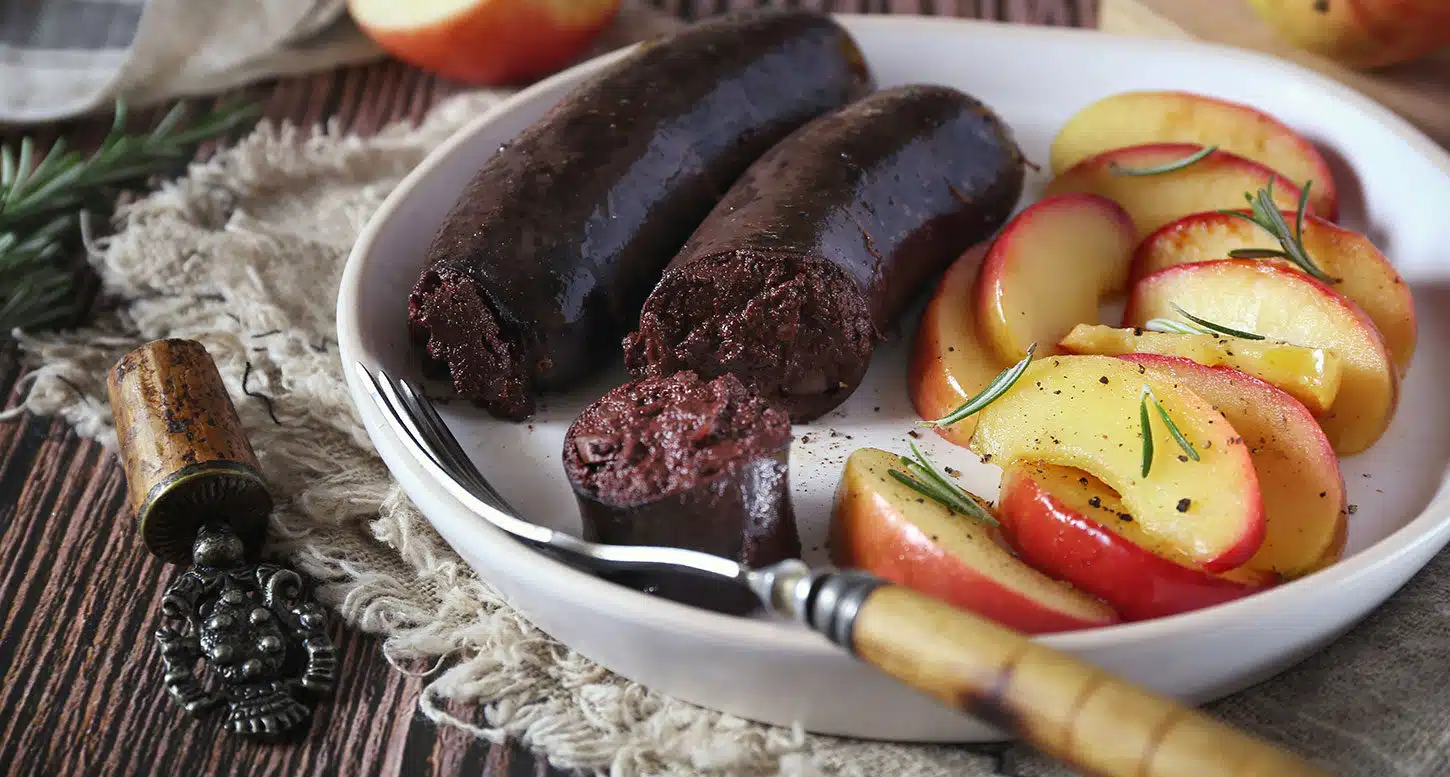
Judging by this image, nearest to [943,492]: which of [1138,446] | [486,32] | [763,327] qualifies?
[1138,446]

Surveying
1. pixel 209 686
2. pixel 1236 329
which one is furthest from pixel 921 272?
pixel 209 686

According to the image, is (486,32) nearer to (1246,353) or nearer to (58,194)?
(58,194)

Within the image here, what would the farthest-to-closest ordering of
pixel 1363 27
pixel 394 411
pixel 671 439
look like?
pixel 1363 27 < pixel 394 411 < pixel 671 439

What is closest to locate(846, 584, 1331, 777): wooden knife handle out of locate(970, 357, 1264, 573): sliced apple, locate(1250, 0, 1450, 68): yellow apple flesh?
locate(970, 357, 1264, 573): sliced apple

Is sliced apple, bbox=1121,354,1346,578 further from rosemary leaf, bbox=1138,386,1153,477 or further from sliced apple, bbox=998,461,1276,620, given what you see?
rosemary leaf, bbox=1138,386,1153,477

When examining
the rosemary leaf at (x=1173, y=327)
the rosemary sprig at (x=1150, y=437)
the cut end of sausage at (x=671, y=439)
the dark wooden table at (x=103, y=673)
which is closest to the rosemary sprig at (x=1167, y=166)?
the rosemary leaf at (x=1173, y=327)

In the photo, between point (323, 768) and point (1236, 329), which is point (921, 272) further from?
point (323, 768)
